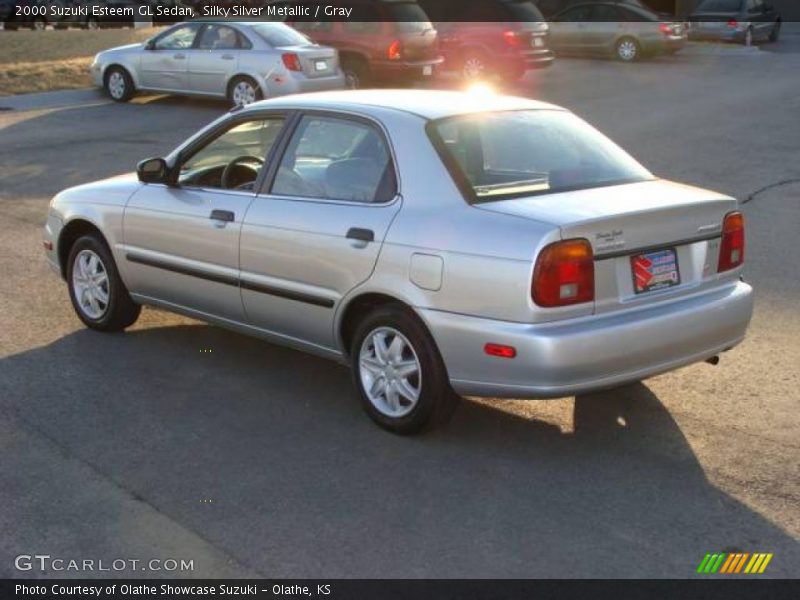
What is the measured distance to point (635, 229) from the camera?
5.32m

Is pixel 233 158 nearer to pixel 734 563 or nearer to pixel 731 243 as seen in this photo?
pixel 731 243

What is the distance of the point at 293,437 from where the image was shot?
571cm

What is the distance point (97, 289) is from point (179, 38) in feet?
44.0

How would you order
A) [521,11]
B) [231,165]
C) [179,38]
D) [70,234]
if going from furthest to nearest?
1. [521,11]
2. [179,38]
3. [70,234]
4. [231,165]

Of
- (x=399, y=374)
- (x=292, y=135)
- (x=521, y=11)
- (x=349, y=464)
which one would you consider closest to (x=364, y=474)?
(x=349, y=464)

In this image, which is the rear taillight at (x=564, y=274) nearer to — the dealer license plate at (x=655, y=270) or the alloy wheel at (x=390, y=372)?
the dealer license plate at (x=655, y=270)

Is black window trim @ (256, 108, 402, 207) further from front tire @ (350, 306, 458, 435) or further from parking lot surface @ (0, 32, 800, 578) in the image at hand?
parking lot surface @ (0, 32, 800, 578)

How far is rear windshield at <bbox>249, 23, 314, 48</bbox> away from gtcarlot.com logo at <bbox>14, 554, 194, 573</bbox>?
15.1 metres

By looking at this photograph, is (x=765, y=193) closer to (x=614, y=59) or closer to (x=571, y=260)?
(x=571, y=260)

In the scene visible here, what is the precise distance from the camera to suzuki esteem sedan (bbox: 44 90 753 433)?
5.18 m

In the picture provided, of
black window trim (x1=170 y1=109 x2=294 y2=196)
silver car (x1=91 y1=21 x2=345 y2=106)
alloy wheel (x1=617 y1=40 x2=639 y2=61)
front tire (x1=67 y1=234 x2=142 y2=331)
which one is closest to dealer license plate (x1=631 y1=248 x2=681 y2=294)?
black window trim (x1=170 y1=109 x2=294 y2=196)

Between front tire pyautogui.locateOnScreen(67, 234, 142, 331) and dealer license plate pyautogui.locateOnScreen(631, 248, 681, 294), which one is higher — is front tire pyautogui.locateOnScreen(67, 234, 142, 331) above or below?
below

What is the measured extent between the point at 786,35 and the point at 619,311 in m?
37.3

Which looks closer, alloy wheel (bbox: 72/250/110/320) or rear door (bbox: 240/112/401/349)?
rear door (bbox: 240/112/401/349)
